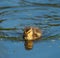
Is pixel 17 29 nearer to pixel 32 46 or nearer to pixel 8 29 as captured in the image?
pixel 8 29

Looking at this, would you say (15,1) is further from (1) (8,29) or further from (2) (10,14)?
(1) (8,29)

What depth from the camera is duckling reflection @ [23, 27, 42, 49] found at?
11.3 metres

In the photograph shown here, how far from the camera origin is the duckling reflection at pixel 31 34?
447 inches

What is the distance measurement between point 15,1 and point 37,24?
2.51 meters

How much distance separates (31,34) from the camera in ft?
38.1

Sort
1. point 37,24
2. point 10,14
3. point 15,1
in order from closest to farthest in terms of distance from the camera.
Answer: point 37,24
point 10,14
point 15,1

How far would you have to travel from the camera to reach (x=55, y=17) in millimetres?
13094

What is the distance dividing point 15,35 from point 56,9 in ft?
8.70

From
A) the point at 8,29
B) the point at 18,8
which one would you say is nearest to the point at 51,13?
the point at 18,8

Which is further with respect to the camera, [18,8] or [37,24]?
[18,8]

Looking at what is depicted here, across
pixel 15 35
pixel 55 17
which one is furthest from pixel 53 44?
pixel 55 17

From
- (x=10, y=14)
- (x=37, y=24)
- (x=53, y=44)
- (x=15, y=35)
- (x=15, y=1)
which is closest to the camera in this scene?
(x=53, y=44)

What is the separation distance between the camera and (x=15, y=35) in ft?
38.4

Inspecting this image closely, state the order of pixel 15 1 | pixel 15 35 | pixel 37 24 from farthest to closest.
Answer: pixel 15 1
pixel 37 24
pixel 15 35
